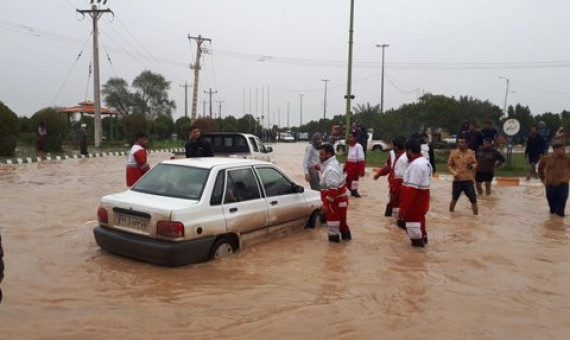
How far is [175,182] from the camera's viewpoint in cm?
699

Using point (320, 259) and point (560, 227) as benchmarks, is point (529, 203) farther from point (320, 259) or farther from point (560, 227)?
point (320, 259)

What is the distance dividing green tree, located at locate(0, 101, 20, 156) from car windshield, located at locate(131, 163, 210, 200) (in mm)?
19452

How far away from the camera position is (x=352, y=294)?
5.82m

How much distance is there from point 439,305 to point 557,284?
1907mm

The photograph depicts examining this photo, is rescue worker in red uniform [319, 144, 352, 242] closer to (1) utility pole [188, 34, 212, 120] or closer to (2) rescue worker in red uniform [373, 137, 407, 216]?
(2) rescue worker in red uniform [373, 137, 407, 216]

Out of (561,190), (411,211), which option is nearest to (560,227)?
(561,190)

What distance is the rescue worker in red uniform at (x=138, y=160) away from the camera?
30.0ft

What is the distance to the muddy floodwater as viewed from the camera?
4.82 meters

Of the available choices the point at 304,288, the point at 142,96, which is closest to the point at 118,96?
the point at 142,96

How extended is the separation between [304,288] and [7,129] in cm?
2218

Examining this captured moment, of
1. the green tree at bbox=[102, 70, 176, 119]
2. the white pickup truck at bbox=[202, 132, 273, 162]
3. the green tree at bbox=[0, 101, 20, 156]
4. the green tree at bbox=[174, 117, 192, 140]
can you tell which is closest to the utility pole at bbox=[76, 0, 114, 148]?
the green tree at bbox=[0, 101, 20, 156]

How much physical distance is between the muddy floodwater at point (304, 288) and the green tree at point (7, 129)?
51.9 ft

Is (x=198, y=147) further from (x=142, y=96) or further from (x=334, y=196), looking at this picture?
(x=142, y=96)

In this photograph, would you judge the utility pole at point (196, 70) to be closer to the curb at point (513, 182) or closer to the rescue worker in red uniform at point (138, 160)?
the curb at point (513, 182)
